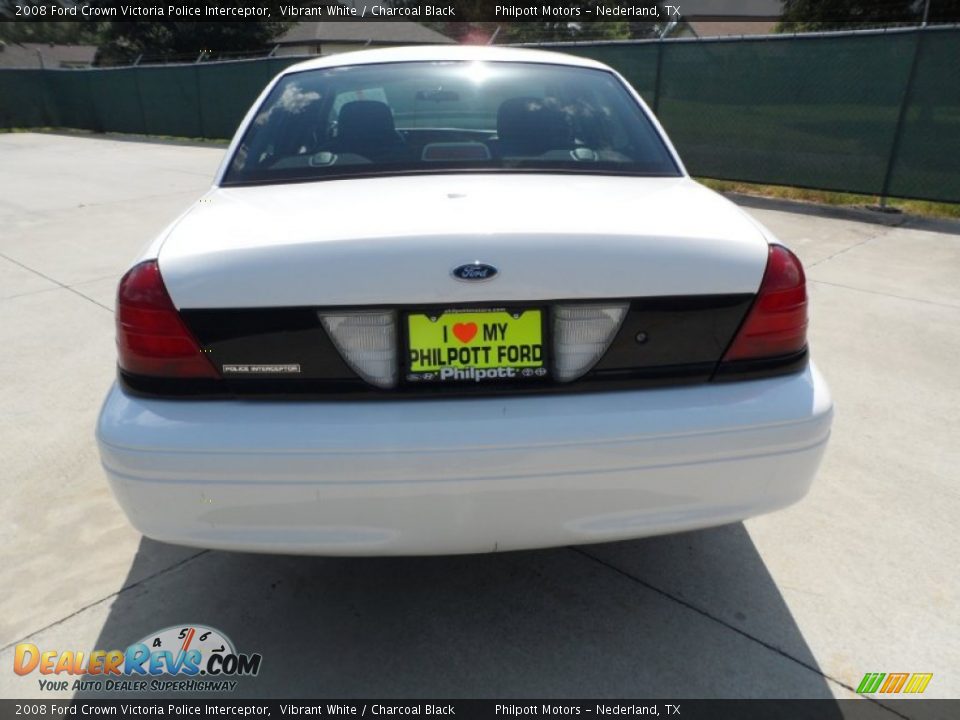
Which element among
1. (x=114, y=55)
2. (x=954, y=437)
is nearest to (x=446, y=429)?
(x=954, y=437)

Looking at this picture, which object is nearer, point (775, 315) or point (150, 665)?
point (775, 315)

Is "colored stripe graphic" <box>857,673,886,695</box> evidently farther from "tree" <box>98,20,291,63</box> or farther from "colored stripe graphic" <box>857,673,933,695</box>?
"tree" <box>98,20,291,63</box>

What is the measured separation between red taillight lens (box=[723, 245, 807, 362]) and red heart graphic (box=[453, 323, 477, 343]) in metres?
0.63

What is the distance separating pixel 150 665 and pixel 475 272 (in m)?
1.45

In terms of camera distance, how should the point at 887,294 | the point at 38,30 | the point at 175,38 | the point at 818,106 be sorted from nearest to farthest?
1. the point at 887,294
2. the point at 818,106
3. the point at 175,38
4. the point at 38,30

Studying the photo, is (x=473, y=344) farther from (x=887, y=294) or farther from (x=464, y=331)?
(x=887, y=294)

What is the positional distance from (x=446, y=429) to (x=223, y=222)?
2.71 ft

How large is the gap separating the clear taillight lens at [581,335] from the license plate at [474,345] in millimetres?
46

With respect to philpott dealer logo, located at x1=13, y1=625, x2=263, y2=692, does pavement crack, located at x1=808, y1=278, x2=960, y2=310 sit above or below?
below

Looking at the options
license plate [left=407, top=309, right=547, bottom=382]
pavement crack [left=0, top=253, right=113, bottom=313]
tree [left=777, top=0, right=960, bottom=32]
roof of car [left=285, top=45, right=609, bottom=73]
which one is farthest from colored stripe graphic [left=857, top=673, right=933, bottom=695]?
tree [left=777, top=0, right=960, bottom=32]

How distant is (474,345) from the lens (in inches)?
66.5

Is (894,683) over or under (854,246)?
over

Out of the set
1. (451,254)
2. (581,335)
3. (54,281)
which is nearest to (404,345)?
(451,254)

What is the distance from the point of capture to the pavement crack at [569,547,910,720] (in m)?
1.93
